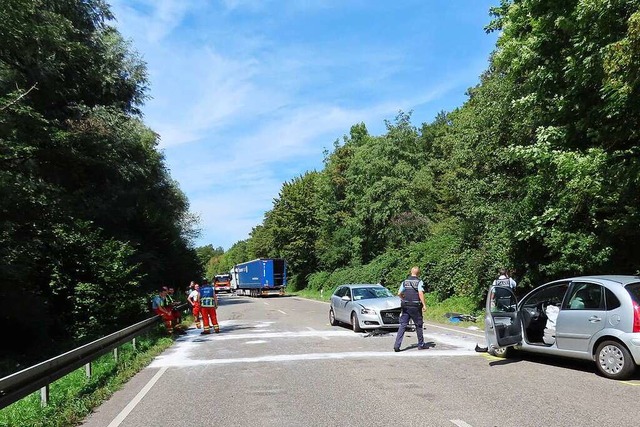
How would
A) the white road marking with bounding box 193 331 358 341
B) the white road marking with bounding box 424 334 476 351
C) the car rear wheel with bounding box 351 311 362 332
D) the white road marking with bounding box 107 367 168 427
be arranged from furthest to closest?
the car rear wheel with bounding box 351 311 362 332 → the white road marking with bounding box 193 331 358 341 → the white road marking with bounding box 424 334 476 351 → the white road marking with bounding box 107 367 168 427

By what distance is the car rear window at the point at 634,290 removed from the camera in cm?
782

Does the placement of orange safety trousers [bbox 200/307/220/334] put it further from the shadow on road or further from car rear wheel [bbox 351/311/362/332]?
the shadow on road

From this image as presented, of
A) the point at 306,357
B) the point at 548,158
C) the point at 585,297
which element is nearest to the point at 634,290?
the point at 585,297

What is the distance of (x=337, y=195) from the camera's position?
58156mm

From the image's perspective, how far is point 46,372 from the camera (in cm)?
748

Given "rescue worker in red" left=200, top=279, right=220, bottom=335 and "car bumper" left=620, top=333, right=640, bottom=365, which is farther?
"rescue worker in red" left=200, top=279, right=220, bottom=335

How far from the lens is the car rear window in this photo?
7.82 metres

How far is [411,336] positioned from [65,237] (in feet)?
43.4

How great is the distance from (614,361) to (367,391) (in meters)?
3.70

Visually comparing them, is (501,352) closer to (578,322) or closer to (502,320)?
(502,320)

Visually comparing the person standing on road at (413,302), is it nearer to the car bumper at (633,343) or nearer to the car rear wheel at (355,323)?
the car rear wheel at (355,323)

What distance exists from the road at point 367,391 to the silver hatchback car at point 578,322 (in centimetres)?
36

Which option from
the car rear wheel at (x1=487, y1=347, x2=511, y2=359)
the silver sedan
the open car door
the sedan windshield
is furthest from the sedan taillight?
the sedan windshield

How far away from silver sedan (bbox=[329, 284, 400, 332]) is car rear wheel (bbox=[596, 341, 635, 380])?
303 inches
